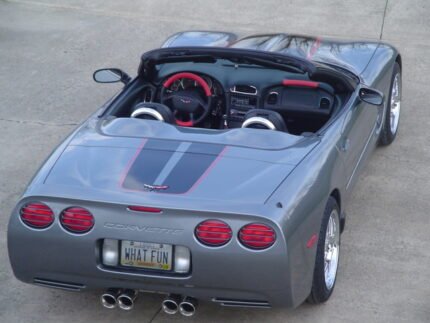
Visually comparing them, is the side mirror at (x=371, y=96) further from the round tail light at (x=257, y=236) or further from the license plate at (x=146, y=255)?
the license plate at (x=146, y=255)

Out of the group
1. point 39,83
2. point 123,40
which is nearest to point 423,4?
point 123,40

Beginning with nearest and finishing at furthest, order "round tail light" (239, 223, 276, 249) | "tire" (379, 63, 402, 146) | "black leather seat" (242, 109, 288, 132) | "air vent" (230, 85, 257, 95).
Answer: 1. "round tail light" (239, 223, 276, 249)
2. "black leather seat" (242, 109, 288, 132)
3. "air vent" (230, 85, 257, 95)
4. "tire" (379, 63, 402, 146)

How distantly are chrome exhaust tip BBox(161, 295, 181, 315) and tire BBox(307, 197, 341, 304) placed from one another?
0.79m

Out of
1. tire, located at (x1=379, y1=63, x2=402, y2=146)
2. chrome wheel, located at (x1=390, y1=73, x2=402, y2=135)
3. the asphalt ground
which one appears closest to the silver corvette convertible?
the asphalt ground

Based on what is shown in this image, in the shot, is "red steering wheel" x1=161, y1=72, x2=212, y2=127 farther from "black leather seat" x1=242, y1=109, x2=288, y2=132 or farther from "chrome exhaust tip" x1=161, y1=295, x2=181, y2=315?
"chrome exhaust tip" x1=161, y1=295, x2=181, y2=315

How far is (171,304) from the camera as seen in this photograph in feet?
18.3

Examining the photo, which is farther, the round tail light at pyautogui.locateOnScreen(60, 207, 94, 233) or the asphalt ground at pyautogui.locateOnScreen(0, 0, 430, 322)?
the asphalt ground at pyautogui.locateOnScreen(0, 0, 430, 322)

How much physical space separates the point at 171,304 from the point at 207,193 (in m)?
0.66

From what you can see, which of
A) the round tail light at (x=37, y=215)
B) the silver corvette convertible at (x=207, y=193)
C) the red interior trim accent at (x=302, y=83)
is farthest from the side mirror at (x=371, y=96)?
the round tail light at (x=37, y=215)

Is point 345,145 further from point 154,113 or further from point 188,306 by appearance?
point 188,306

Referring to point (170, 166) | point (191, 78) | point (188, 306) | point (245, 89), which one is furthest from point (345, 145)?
point (188, 306)

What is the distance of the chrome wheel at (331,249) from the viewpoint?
5980 mm

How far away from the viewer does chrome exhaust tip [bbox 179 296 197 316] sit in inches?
217

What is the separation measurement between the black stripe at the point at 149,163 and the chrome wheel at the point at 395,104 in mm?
2871
